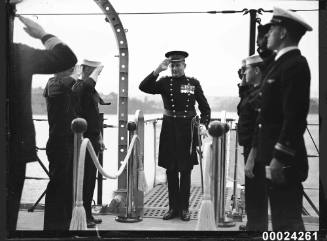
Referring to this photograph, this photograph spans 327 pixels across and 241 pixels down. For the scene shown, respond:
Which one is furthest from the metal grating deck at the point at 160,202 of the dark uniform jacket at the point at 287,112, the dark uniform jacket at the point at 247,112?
the dark uniform jacket at the point at 287,112

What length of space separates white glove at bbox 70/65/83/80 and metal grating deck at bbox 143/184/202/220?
1.21 metres

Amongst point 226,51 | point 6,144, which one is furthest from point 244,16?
point 6,144

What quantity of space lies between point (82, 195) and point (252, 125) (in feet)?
4.92

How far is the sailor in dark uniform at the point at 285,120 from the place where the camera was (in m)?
3.41

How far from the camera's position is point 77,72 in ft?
12.7

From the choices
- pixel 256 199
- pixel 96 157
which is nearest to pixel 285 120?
pixel 256 199

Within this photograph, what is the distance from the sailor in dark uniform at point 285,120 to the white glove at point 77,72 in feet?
4.97

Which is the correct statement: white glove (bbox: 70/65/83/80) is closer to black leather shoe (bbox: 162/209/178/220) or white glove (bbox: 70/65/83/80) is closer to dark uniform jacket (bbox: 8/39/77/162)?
dark uniform jacket (bbox: 8/39/77/162)

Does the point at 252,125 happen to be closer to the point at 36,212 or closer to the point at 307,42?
the point at 307,42

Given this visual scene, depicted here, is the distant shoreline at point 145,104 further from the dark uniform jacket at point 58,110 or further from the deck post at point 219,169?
the deck post at point 219,169

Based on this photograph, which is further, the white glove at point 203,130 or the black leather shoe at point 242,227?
the white glove at point 203,130

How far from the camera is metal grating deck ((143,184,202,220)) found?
12.7ft

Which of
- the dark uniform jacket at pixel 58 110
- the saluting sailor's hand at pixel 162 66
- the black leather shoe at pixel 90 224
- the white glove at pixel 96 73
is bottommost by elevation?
the black leather shoe at pixel 90 224

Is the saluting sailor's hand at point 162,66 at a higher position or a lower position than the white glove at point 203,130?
higher
